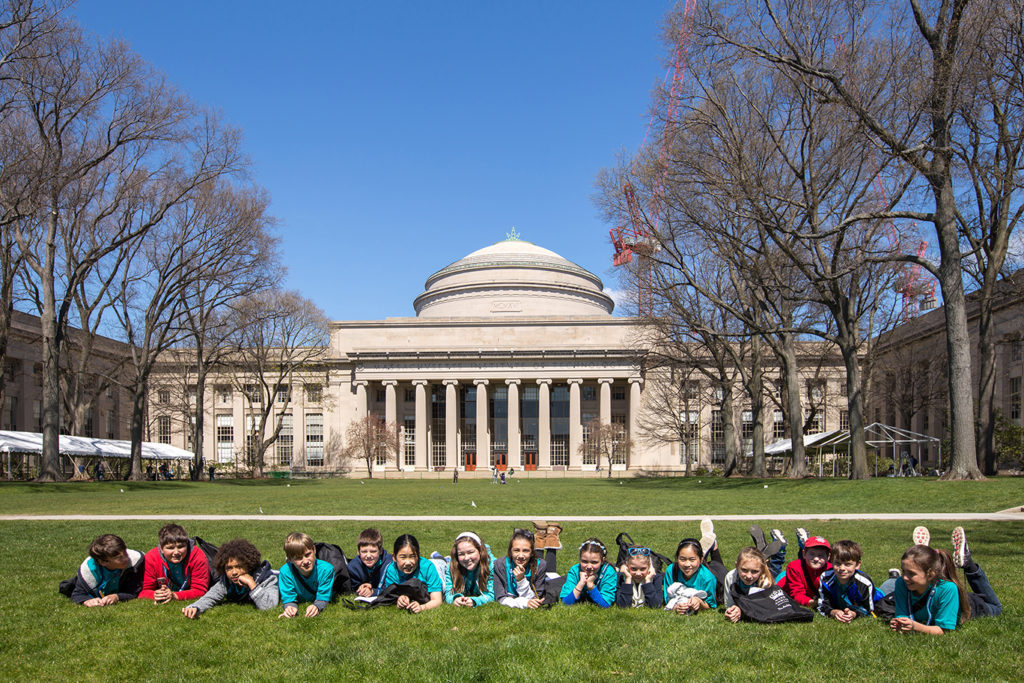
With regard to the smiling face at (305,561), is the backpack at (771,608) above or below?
below

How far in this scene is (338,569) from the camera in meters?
8.70

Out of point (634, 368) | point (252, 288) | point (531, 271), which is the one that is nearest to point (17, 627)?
point (252, 288)

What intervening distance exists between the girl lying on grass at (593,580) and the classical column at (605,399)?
61.4 m

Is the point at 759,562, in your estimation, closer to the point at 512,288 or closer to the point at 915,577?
the point at 915,577

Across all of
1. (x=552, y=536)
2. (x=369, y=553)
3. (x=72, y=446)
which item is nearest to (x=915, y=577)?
(x=552, y=536)

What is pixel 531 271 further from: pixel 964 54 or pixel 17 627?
pixel 17 627

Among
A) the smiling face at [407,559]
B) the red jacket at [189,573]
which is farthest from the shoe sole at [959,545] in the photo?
the red jacket at [189,573]

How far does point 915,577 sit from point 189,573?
7.06 m

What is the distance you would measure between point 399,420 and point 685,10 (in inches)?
2120

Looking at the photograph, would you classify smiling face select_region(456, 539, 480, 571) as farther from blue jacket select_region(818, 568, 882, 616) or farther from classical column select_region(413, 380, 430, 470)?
classical column select_region(413, 380, 430, 470)

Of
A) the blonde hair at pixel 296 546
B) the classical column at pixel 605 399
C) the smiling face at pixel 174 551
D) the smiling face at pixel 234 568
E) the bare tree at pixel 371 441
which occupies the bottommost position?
the bare tree at pixel 371 441

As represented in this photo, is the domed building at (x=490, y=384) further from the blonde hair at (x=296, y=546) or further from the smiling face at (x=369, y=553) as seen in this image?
the blonde hair at (x=296, y=546)

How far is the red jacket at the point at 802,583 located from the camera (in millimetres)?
8141

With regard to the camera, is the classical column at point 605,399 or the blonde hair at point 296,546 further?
the classical column at point 605,399
